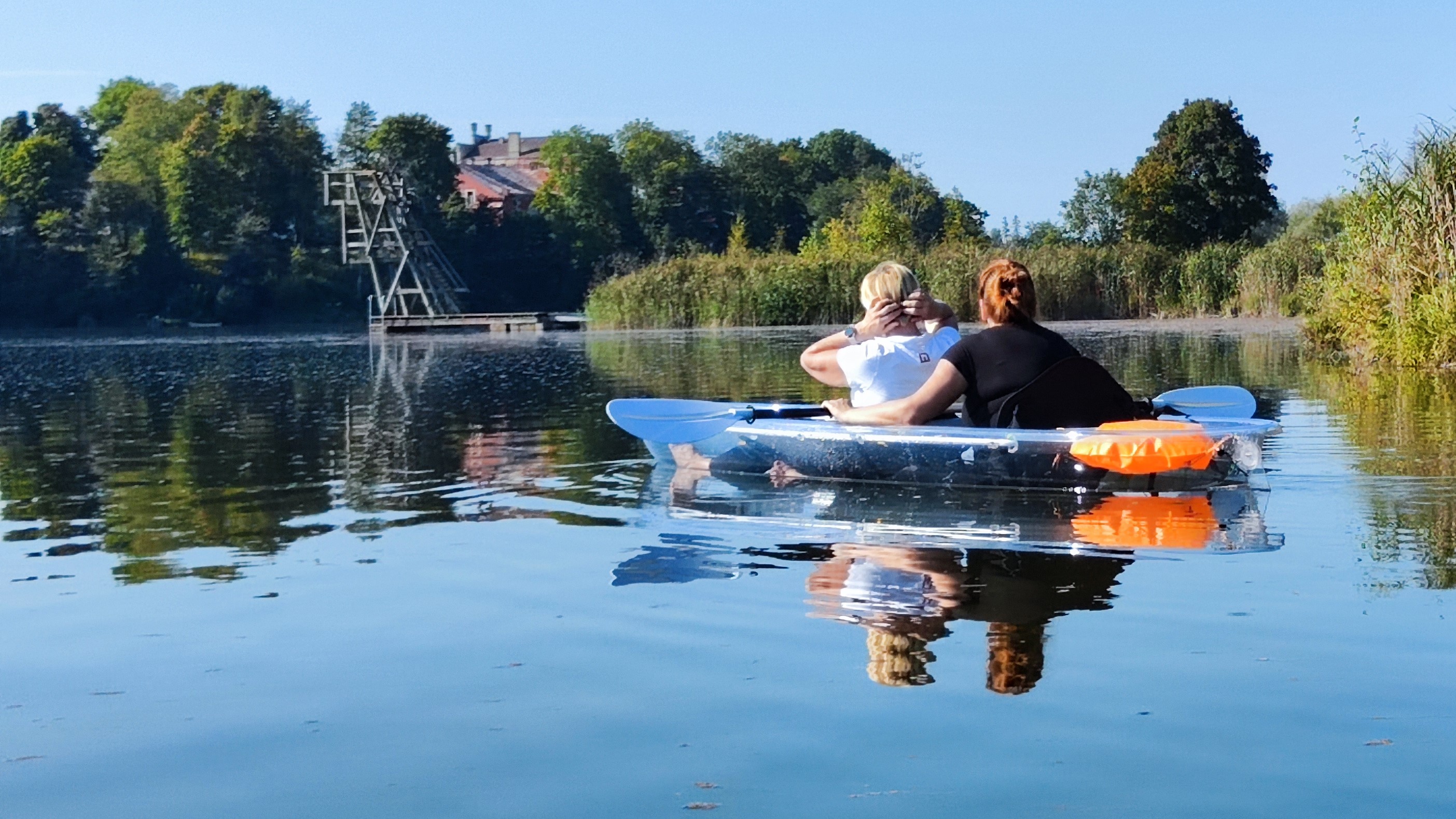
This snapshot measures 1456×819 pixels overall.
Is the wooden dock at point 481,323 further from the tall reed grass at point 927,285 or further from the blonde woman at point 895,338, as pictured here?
the blonde woman at point 895,338

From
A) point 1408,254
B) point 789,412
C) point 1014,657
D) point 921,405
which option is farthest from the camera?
point 1408,254

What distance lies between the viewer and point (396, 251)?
4834 centimetres

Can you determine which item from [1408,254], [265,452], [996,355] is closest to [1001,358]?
[996,355]

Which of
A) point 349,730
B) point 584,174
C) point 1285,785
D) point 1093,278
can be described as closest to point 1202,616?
point 1285,785

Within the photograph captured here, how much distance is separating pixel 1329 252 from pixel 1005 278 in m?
15.6

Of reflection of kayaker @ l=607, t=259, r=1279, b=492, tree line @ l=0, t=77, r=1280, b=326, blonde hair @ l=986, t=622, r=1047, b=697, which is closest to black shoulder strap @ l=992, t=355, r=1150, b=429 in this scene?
reflection of kayaker @ l=607, t=259, r=1279, b=492

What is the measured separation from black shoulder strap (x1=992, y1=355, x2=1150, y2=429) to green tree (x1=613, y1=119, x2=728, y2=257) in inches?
2196

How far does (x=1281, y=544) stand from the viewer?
6414 mm

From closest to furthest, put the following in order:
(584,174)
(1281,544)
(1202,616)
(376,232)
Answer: (1202,616), (1281,544), (376,232), (584,174)

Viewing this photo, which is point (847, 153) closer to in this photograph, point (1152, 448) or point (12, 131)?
point (12, 131)

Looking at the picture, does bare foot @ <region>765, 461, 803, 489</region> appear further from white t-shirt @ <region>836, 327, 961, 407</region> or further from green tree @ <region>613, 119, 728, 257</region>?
green tree @ <region>613, 119, 728, 257</region>

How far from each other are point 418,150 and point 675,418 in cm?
5576

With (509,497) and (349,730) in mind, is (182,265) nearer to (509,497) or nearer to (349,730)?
(509,497)

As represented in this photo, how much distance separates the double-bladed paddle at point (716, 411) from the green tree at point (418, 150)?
5416 centimetres
